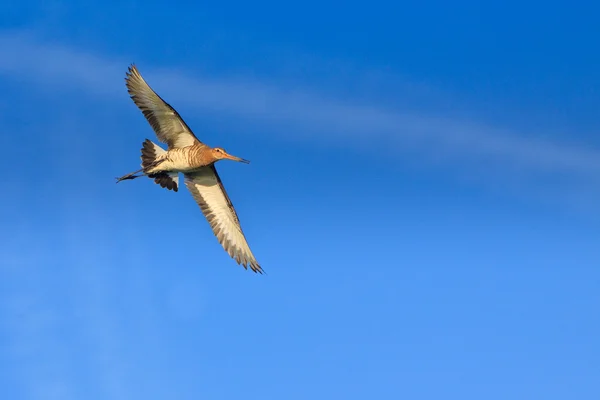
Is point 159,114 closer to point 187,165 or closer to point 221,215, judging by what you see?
point 187,165

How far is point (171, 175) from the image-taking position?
35844 millimetres

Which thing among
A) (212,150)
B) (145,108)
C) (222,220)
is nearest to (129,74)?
(145,108)

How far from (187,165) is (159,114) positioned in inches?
80.5

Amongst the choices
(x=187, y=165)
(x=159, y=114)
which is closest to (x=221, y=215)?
(x=187, y=165)

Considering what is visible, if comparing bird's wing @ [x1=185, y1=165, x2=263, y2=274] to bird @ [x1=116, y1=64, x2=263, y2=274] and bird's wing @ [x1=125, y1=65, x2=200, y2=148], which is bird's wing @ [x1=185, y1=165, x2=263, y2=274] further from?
bird's wing @ [x1=125, y1=65, x2=200, y2=148]

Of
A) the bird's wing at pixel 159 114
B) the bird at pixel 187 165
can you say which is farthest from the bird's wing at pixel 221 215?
the bird's wing at pixel 159 114

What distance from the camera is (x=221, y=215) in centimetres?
3650

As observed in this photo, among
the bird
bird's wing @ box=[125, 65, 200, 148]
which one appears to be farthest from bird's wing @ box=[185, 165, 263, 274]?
bird's wing @ box=[125, 65, 200, 148]

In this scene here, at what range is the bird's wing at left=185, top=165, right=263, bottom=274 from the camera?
36.1 meters

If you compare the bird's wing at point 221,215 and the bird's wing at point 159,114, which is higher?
the bird's wing at point 159,114

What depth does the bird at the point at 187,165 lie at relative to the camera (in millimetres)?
33875

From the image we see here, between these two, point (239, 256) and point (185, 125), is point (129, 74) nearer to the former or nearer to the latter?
point (185, 125)

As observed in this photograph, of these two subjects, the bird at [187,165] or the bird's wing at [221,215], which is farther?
the bird's wing at [221,215]

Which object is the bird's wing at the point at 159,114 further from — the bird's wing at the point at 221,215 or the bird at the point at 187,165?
the bird's wing at the point at 221,215
